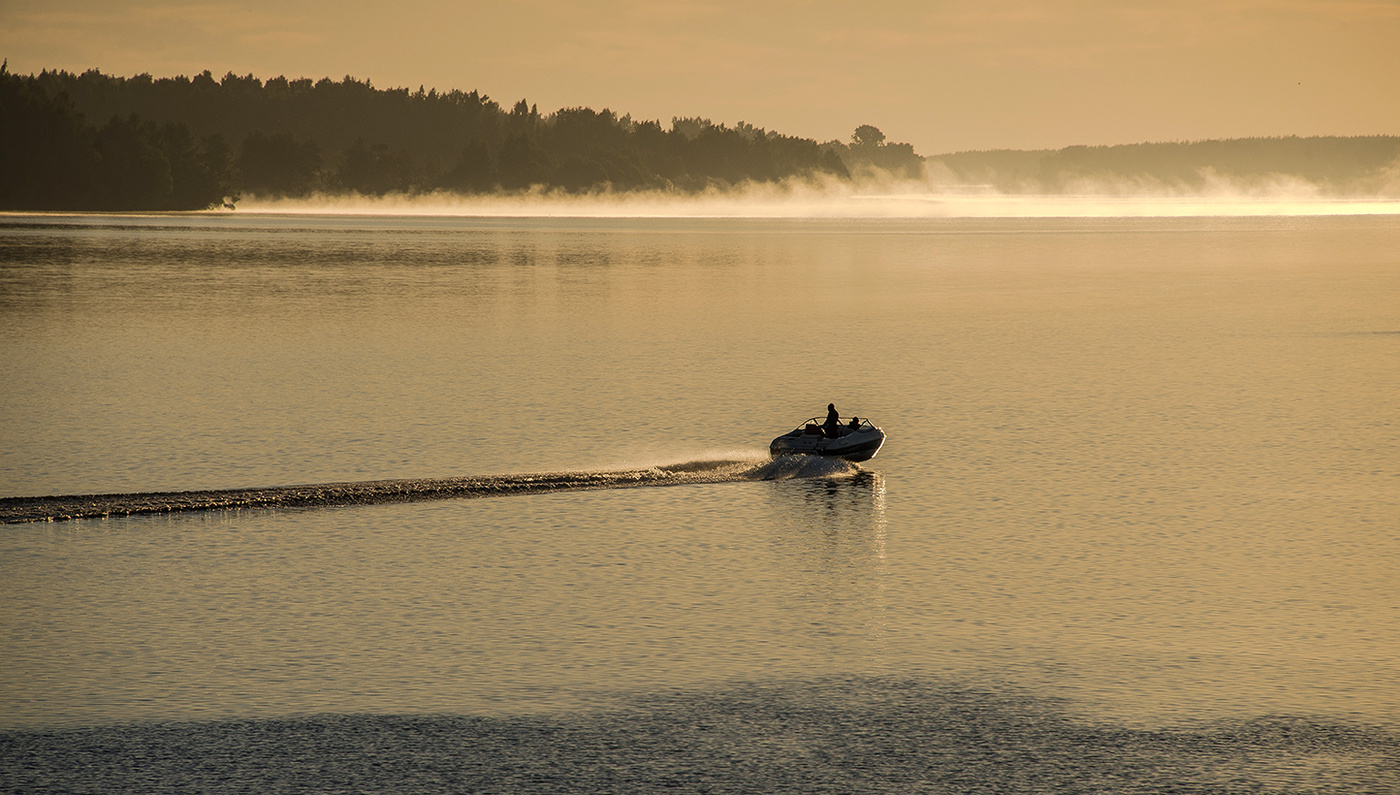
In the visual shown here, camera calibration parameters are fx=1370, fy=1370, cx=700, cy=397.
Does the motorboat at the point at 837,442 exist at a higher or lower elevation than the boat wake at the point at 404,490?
higher

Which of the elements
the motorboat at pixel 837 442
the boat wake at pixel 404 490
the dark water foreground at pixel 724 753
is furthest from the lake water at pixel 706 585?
the motorboat at pixel 837 442

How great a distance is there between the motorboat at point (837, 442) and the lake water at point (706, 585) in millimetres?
1106

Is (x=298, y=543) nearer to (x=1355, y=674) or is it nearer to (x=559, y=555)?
(x=559, y=555)

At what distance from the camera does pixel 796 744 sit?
20.9 meters

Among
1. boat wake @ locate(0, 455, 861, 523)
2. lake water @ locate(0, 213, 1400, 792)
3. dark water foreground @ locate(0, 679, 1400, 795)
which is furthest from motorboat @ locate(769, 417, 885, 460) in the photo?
dark water foreground @ locate(0, 679, 1400, 795)

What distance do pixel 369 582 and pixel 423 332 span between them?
6335cm

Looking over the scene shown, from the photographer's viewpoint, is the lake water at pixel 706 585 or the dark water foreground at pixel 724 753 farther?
the lake water at pixel 706 585

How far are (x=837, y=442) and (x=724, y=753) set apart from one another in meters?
25.7

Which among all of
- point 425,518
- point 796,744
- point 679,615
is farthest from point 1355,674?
point 425,518

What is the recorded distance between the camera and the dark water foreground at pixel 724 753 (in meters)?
19.3

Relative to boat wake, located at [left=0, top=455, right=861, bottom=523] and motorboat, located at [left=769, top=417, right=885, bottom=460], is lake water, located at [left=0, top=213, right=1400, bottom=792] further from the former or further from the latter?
motorboat, located at [left=769, top=417, right=885, bottom=460]

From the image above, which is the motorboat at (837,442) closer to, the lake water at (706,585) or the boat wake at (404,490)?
the boat wake at (404,490)

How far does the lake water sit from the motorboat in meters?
1.11

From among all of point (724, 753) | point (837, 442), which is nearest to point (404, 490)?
point (837, 442)
